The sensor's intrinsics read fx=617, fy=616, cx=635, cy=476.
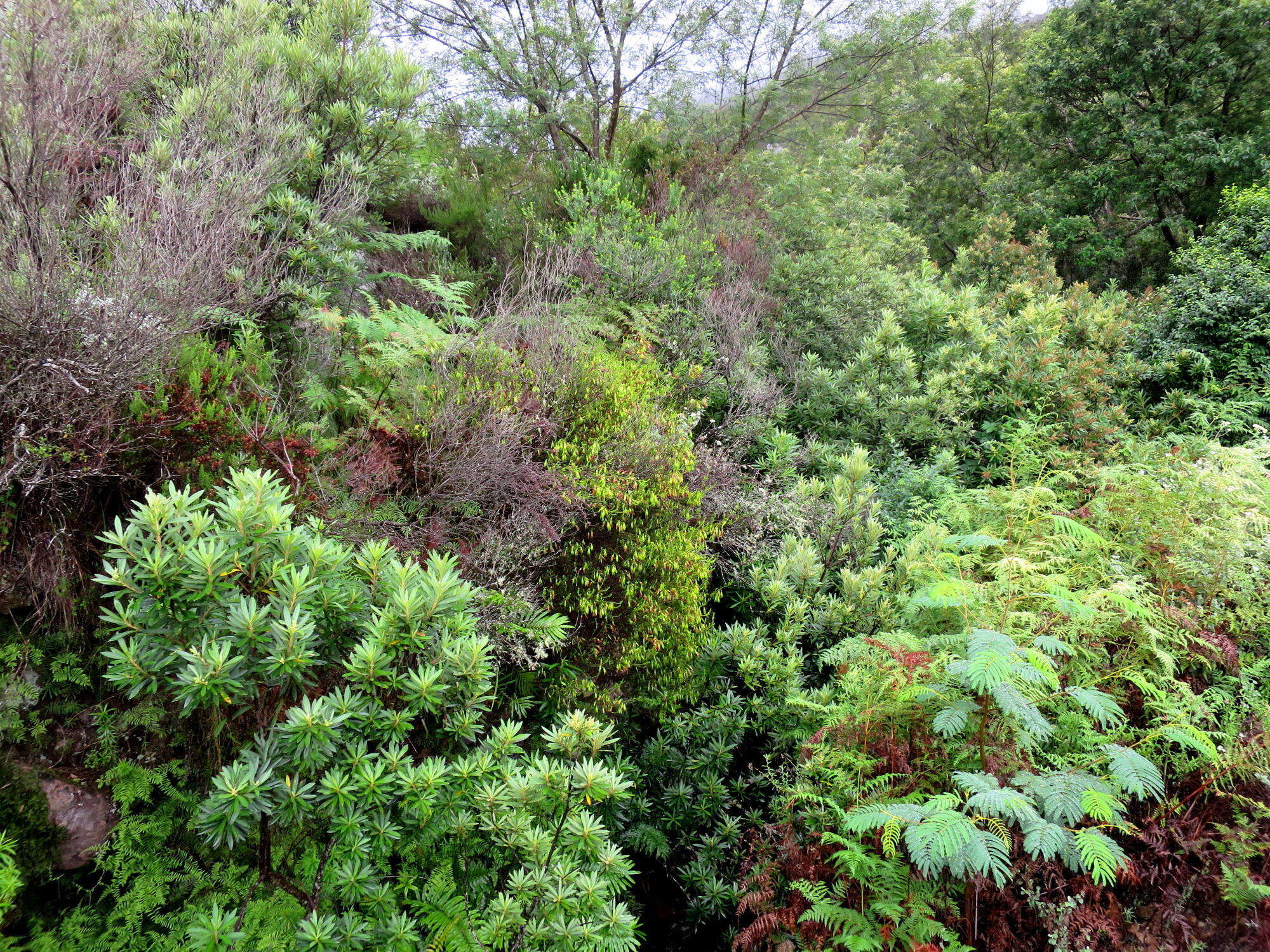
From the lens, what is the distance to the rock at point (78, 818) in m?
2.55

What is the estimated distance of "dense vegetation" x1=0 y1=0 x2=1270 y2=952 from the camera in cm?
221

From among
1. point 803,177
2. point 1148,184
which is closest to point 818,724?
point 803,177

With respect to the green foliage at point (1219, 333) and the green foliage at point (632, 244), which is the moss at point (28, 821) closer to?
the green foliage at point (632, 244)

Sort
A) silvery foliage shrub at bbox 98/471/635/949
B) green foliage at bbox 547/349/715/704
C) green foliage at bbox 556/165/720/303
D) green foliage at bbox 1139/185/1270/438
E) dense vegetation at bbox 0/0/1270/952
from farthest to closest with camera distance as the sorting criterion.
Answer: green foliage at bbox 556/165/720/303, green foliage at bbox 1139/185/1270/438, green foliage at bbox 547/349/715/704, dense vegetation at bbox 0/0/1270/952, silvery foliage shrub at bbox 98/471/635/949

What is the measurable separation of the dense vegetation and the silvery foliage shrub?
0.7 inches

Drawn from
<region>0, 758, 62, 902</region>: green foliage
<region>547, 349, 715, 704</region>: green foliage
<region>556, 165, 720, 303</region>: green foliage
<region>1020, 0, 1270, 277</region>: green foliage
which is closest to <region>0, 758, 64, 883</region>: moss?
<region>0, 758, 62, 902</region>: green foliage

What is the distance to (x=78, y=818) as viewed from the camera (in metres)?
2.59

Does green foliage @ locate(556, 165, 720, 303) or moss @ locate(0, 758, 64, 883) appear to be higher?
green foliage @ locate(556, 165, 720, 303)

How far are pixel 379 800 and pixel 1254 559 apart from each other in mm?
4520

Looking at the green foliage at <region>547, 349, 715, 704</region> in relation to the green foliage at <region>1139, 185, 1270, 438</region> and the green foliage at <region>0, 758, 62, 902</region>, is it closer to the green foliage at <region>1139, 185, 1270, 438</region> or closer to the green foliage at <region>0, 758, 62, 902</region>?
the green foliage at <region>0, 758, 62, 902</region>

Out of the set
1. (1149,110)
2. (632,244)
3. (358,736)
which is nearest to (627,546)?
→ (358,736)

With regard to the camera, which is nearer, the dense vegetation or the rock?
the dense vegetation

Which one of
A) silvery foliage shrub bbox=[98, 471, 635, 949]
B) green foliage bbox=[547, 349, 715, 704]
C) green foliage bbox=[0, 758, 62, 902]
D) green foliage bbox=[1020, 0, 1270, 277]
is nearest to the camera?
silvery foliage shrub bbox=[98, 471, 635, 949]

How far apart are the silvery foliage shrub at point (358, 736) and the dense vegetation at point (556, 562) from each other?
18 mm
